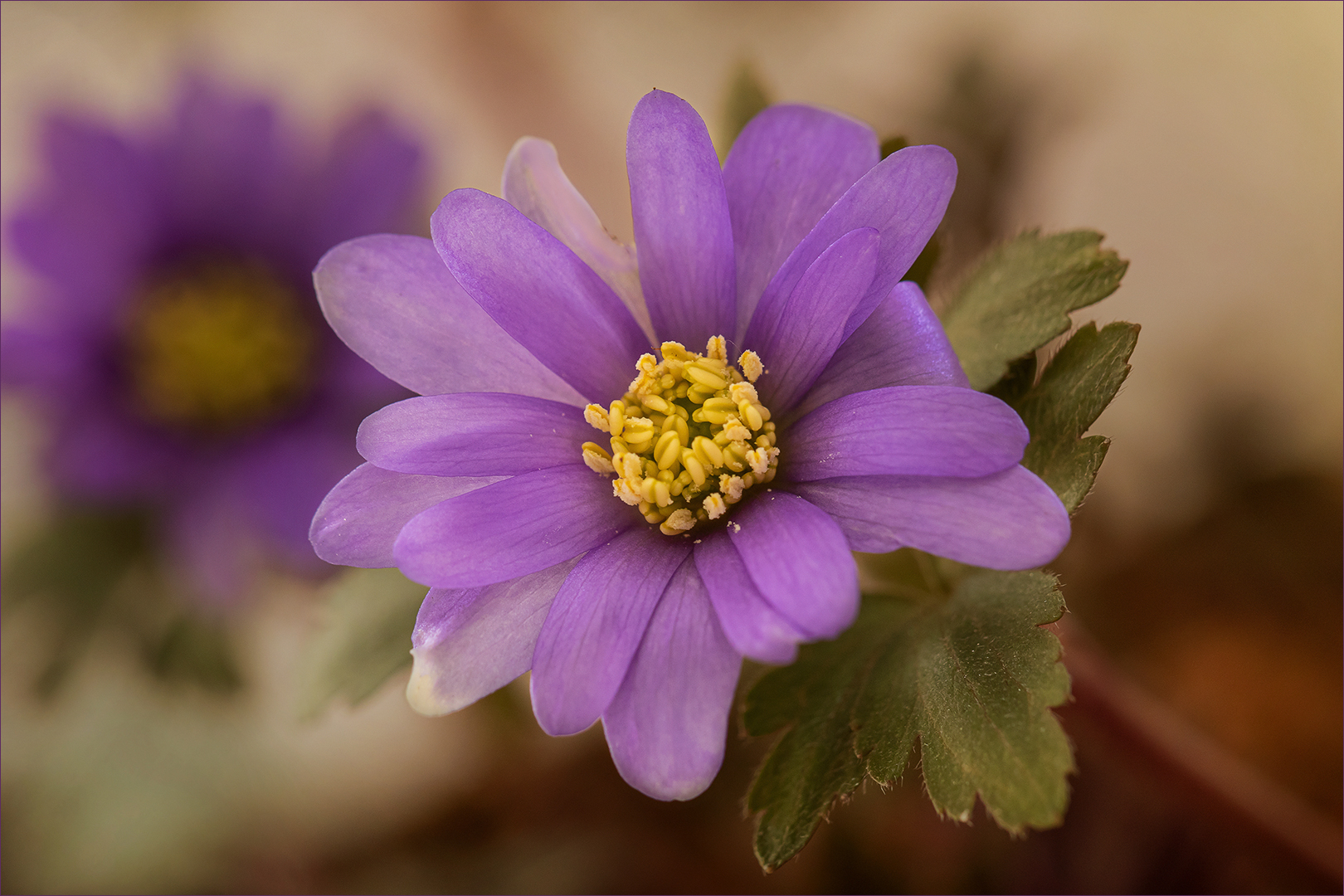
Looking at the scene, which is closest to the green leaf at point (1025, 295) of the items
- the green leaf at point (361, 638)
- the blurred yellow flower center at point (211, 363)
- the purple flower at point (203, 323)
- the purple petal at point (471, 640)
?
the purple petal at point (471, 640)

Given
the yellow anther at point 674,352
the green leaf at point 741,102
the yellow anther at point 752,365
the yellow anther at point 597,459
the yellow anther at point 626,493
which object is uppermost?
the green leaf at point 741,102

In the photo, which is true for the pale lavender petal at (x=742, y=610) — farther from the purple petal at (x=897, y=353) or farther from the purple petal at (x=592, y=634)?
the purple petal at (x=897, y=353)

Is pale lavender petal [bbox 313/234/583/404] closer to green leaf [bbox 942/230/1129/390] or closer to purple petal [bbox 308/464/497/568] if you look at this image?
purple petal [bbox 308/464/497/568]

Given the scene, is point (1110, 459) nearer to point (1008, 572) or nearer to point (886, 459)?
point (1008, 572)

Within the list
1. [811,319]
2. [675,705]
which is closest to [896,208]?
[811,319]

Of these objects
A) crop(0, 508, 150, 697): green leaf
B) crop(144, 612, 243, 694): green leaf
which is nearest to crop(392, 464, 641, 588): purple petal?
crop(144, 612, 243, 694): green leaf
